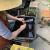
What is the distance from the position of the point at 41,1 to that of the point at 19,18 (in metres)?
0.62

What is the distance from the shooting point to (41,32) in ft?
5.33

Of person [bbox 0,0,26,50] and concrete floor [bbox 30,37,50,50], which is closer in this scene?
person [bbox 0,0,26,50]

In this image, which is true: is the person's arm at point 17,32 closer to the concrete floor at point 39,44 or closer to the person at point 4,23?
the person at point 4,23

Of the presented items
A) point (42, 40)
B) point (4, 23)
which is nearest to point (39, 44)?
point (42, 40)

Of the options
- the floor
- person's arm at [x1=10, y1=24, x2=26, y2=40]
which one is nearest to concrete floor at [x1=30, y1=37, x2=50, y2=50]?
the floor

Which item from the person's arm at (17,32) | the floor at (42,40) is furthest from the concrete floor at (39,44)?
the person's arm at (17,32)

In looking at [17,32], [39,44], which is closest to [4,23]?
[17,32]

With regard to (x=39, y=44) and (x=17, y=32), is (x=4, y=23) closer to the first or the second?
(x=17, y=32)

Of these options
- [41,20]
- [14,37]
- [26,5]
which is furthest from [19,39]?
[26,5]

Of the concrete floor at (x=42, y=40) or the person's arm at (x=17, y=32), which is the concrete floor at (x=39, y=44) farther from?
the person's arm at (x=17, y=32)

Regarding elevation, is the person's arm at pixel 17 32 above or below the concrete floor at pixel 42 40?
above

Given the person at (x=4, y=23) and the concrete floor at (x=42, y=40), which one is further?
the concrete floor at (x=42, y=40)

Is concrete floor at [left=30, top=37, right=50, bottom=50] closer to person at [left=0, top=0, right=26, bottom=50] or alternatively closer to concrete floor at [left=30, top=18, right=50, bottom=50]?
concrete floor at [left=30, top=18, right=50, bottom=50]

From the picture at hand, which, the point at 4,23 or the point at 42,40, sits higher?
the point at 4,23
